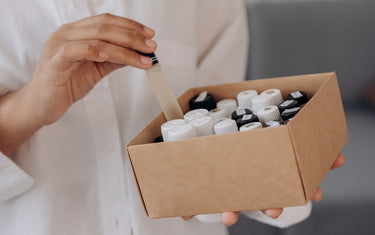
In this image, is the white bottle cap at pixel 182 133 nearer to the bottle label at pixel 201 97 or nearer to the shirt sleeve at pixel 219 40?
the bottle label at pixel 201 97

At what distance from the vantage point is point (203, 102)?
A: 68 centimetres

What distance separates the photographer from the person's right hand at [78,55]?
552 mm

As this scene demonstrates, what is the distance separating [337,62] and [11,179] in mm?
919

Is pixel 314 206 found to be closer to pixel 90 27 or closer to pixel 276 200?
pixel 276 200

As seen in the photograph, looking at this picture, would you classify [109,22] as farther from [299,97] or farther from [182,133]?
[299,97]

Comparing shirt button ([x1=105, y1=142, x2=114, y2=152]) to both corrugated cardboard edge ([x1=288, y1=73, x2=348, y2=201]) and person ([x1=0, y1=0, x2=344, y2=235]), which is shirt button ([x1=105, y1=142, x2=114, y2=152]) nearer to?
person ([x1=0, y1=0, x2=344, y2=235])

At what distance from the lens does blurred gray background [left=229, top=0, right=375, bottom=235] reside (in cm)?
118

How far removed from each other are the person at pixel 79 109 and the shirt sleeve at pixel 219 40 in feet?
0.26

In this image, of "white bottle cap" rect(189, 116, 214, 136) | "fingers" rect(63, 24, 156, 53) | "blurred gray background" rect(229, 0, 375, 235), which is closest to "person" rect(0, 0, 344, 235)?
"fingers" rect(63, 24, 156, 53)

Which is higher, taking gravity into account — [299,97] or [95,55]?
[95,55]

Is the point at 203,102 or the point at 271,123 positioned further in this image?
the point at 203,102

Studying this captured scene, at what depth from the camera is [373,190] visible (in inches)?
45.2

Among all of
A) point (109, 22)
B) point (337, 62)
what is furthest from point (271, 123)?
point (337, 62)

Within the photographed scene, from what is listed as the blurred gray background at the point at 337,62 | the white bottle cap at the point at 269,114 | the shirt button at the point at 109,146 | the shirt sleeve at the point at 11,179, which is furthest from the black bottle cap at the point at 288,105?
the blurred gray background at the point at 337,62
